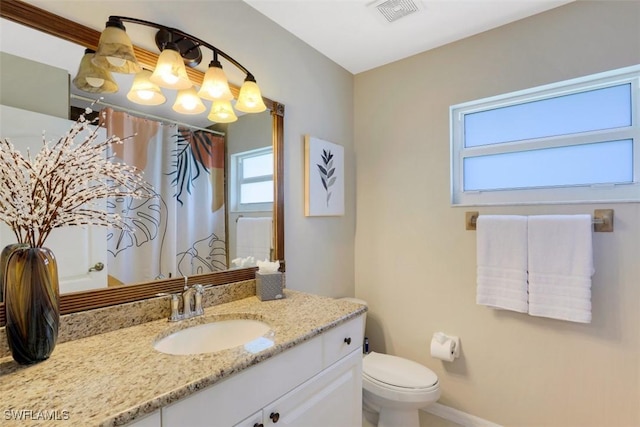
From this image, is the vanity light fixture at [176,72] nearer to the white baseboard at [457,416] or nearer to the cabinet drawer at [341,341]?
the cabinet drawer at [341,341]

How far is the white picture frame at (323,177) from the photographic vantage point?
1888mm

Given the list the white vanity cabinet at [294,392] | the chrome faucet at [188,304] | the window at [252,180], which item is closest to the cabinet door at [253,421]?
the white vanity cabinet at [294,392]

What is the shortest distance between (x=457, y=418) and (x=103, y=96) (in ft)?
7.99

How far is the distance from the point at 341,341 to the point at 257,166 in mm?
946

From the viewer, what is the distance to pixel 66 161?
0.85 m

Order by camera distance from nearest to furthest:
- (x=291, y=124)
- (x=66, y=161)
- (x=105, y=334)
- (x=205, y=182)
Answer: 1. (x=66, y=161)
2. (x=105, y=334)
3. (x=205, y=182)
4. (x=291, y=124)

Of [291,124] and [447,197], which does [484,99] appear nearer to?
[447,197]

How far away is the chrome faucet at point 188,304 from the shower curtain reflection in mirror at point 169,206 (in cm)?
11

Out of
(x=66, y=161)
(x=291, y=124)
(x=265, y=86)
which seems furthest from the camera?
(x=291, y=124)

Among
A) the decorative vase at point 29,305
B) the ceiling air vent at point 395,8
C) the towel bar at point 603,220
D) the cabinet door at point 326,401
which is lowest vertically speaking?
the cabinet door at point 326,401

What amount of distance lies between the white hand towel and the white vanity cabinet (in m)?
0.87

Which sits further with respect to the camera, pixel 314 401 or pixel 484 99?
pixel 484 99

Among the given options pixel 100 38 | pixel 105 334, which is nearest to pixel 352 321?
pixel 105 334

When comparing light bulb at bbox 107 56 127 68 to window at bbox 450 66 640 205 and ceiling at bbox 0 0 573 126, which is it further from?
window at bbox 450 66 640 205
